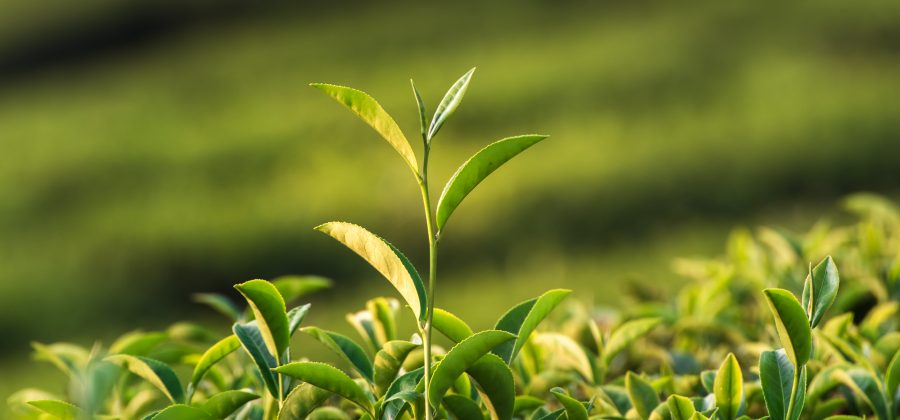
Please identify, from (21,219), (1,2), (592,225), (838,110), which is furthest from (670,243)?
(1,2)

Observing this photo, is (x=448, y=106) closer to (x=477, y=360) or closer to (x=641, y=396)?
(x=477, y=360)

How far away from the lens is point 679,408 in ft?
3.86

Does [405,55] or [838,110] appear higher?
[405,55]

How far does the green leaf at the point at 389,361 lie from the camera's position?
1.15 m

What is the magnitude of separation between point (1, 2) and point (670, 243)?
699 cm

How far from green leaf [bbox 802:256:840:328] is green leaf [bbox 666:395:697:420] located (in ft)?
0.54

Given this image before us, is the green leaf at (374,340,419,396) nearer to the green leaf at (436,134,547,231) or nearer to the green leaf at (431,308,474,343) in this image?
the green leaf at (431,308,474,343)

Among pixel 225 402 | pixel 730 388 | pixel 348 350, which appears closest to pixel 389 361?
pixel 348 350

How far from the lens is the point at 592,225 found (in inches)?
248

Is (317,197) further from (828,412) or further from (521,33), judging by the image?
(828,412)

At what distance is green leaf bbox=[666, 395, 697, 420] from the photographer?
117 cm

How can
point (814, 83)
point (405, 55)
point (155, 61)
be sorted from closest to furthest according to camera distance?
point (814, 83) < point (405, 55) < point (155, 61)

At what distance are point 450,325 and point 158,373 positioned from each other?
36cm

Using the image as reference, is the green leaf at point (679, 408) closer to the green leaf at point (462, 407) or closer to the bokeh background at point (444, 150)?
the green leaf at point (462, 407)
